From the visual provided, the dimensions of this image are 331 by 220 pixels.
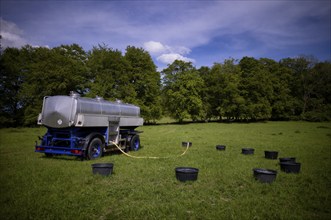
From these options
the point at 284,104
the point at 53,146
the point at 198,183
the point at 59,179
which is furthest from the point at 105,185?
the point at 284,104

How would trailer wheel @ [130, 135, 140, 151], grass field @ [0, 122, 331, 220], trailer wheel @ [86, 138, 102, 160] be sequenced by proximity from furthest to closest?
trailer wheel @ [130, 135, 140, 151] < trailer wheel @ [86, 138, 102, 160] < grass field @ [0, 122, 331, 220]

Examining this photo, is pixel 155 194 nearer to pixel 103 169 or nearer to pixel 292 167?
pixel 103 169

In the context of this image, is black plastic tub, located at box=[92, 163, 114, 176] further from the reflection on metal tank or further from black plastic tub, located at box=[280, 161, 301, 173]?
black plastic tub, located at box=[280, 161, 301, 173]

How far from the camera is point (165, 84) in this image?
58.4 metres

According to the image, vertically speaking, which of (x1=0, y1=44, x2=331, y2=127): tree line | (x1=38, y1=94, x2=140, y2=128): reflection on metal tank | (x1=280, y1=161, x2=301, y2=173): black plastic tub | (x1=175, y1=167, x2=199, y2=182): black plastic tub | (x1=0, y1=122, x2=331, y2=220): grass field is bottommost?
(x1=0, y1=122, x2=331, y2=220): grass field

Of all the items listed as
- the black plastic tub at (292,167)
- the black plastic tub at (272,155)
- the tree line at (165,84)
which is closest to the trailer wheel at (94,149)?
the black plastic tub at (292,167)

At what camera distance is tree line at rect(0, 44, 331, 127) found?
42812 mm

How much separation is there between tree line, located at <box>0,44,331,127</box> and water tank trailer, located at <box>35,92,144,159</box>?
30990 millimetres

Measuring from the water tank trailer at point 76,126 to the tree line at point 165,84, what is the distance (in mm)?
30990

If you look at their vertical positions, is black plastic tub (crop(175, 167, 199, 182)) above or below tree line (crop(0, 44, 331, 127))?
below

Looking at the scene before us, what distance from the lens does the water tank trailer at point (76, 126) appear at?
40.4 ft

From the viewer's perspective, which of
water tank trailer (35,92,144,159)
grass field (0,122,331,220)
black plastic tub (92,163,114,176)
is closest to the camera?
grass field (0,122,331,220)

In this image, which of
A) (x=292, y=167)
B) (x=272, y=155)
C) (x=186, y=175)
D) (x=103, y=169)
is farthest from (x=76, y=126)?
(x=272, y=155)

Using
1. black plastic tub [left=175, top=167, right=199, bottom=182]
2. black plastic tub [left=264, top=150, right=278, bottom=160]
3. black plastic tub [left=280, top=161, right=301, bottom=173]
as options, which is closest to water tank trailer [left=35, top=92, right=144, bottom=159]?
black plastic tub [left=175, top=167, right=199, bottom=182]
